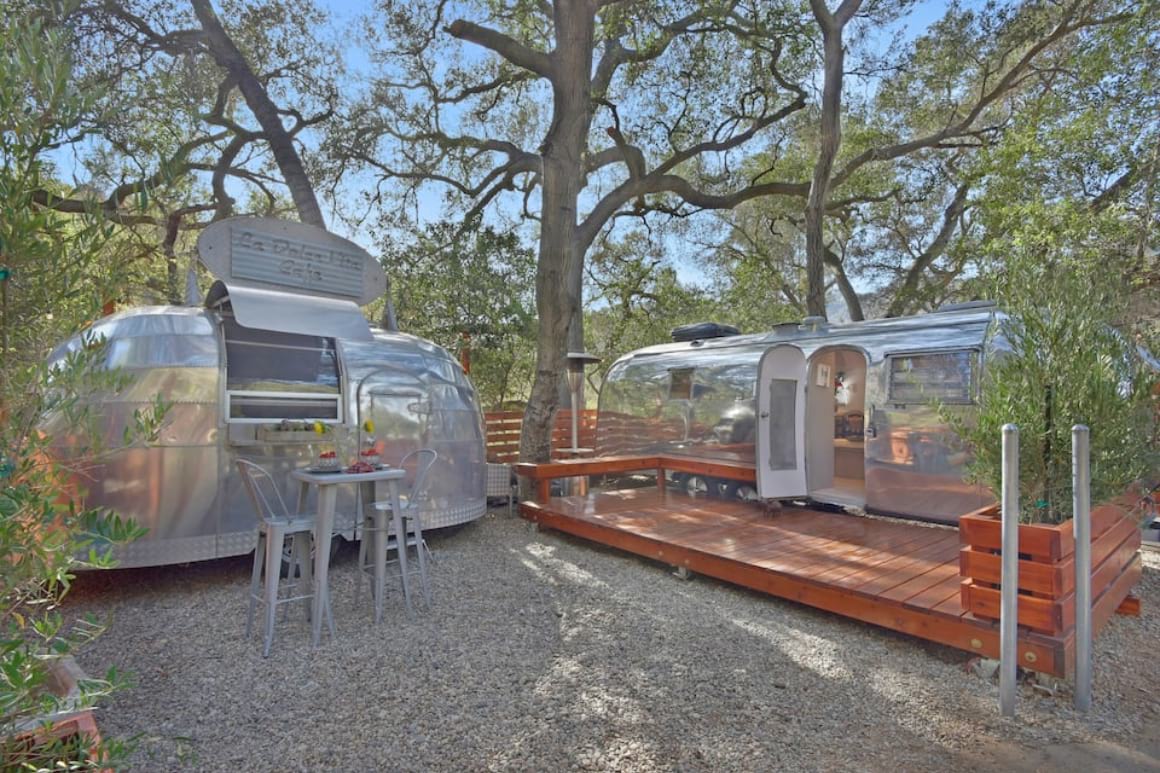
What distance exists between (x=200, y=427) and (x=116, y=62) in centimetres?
886

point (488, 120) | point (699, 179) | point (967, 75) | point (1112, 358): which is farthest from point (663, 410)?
point (967, 75)

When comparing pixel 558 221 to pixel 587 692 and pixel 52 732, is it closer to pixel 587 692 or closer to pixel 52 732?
pixel 587 692

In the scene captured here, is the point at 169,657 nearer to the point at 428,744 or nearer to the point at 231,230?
the point at 428,744

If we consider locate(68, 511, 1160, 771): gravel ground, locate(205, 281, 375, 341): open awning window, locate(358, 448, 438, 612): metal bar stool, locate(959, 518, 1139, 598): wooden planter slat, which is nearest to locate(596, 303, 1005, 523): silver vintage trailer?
locate(959, 518, 1139, 598): wooden planter slat

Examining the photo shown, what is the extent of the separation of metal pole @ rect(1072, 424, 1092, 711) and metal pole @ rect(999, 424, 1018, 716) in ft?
0.99

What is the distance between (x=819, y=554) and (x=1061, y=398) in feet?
7.59

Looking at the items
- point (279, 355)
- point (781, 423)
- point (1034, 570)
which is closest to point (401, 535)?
point (279, 355)

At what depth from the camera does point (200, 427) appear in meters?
5.13

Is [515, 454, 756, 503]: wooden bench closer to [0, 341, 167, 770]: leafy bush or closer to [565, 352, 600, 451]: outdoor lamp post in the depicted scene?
[565, 352, 600, 451]: outdoor lamp post

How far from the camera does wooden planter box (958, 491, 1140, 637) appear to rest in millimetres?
3271

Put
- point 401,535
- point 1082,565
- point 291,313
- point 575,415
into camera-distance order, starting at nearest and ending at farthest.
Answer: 1. point 1082,565
2. point 401,535
3. point 291,313
4. point 575,415

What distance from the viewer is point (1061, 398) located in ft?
11.5

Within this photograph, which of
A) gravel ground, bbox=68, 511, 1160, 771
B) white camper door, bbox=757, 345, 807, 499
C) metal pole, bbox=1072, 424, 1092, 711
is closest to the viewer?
gravel ground, bbox=68, 511, 1160, 771

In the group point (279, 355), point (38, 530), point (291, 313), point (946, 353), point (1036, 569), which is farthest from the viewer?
point (946, 353)
